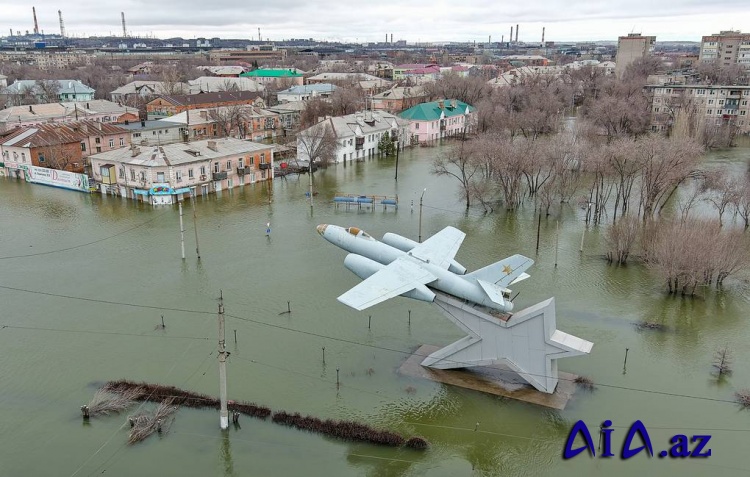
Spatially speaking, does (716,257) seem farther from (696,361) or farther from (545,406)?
(545,406)

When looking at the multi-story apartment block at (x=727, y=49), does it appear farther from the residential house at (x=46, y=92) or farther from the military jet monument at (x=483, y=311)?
the military jet monument at (x=483, y=311)

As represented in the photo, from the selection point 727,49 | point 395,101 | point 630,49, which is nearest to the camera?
point 395,101

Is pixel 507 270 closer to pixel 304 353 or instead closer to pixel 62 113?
pixel 304 353

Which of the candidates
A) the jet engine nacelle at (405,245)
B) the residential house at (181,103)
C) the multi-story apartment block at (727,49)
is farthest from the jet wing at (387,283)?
the multi-story apartment block at (727,49)

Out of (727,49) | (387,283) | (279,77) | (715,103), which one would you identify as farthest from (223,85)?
(727,49)

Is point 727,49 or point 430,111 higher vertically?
point 727,49

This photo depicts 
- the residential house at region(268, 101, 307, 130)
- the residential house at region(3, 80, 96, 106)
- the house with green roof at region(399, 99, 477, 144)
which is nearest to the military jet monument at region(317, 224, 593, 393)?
the house with green roof at region(399, 99, 477, 144)

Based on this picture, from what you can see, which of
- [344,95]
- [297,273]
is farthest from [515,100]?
[297,273]
